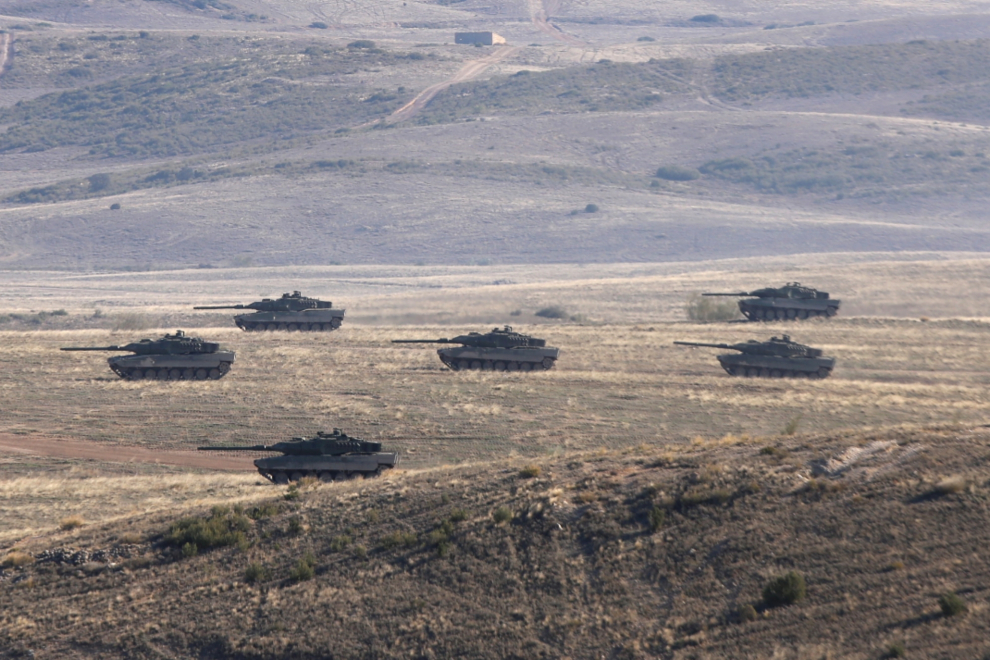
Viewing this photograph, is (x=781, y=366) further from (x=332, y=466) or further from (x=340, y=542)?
(x=340, y=542)

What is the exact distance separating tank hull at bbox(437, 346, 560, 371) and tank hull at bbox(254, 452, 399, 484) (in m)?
17.4

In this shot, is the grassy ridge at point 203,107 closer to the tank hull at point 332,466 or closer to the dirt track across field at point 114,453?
the dirt track across field at point 114,453

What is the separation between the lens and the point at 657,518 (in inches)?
716

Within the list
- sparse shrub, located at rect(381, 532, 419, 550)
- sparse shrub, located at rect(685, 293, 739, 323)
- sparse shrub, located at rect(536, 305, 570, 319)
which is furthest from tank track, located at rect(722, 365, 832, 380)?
sparse shrub, located at rect(381, 532, 419, 550)

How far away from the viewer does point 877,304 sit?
65.9 metres

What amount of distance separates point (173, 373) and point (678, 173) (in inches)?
3544

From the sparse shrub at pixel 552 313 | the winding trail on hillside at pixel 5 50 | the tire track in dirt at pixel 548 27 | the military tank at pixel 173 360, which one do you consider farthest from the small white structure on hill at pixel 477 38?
the military tank at pixel 173 360

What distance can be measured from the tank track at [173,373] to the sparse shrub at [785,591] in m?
28.4

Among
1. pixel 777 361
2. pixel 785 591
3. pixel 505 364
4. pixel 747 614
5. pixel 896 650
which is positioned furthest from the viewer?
pixel 505 364

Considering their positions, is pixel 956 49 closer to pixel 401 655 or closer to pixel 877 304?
pixel 877 304

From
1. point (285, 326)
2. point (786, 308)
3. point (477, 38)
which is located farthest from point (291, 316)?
point (477, 38)

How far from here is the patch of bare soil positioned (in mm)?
15500

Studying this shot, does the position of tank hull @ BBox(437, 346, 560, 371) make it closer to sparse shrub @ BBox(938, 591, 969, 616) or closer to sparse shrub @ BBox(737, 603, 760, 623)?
sparse shrub @ BBox(737, 603, 760, 623)

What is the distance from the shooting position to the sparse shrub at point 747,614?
15.5m
